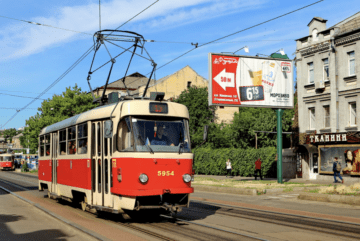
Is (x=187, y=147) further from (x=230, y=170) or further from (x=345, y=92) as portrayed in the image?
(x=230, y=170)

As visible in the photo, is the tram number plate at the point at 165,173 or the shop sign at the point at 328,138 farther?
the shop sign at the point at 328,138

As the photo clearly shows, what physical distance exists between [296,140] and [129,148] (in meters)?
28.1

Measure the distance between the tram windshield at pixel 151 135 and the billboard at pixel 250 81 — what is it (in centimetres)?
1761

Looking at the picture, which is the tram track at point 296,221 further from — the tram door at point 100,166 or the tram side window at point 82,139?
the tram side window at point 82,139

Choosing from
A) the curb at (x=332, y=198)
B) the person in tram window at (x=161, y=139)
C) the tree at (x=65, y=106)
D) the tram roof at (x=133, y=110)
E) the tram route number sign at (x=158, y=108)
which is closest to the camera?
the person in tram window at (x=161, y=139)

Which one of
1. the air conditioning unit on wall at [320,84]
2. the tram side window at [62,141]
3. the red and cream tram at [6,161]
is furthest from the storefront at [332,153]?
the red and cream tram at [6,161]

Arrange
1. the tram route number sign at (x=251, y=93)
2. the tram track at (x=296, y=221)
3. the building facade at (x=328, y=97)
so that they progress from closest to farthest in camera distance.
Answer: the tram track at (x=296, y=221), the tram route number sign at (x=251, y=93), the building facade at (x=328, y=97)

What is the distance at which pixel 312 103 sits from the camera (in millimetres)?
35781

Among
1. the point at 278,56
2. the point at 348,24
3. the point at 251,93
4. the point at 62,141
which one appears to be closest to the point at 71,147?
the point at 62,141

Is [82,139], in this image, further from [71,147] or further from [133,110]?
[133,110]

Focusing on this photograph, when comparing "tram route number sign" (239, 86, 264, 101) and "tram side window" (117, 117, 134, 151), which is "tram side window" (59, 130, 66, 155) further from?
"tram route number sign" (239, 86, 264, 101)

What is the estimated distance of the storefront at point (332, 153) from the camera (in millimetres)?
31000

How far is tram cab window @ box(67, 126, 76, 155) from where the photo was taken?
14547mm

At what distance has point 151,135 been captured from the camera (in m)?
11.2
